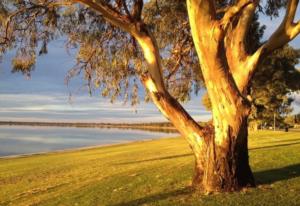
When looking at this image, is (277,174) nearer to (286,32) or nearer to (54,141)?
(286,32)

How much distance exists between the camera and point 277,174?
12.6m

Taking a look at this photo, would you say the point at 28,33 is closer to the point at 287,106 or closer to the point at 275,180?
the point at 275,180

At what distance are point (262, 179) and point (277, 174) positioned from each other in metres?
1.10

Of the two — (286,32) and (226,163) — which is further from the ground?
(286,32)

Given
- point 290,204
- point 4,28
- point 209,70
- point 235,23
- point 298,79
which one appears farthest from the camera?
point 298,79

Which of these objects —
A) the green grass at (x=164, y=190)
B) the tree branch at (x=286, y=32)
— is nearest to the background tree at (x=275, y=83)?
the green grass at (x=164, y=190)

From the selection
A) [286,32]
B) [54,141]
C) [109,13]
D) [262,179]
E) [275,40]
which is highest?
[109,13]

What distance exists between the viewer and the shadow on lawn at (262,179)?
10.5 m

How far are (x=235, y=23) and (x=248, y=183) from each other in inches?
142

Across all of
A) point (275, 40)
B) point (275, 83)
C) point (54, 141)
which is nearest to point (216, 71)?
point (275, 40)

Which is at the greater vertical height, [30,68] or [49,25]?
[49,25]

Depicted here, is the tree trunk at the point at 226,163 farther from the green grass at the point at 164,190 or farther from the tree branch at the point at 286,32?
the tree branch at the point at 286,32

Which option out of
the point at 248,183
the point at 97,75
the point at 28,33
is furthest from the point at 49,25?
the point at 248,183

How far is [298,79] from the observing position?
146ft
